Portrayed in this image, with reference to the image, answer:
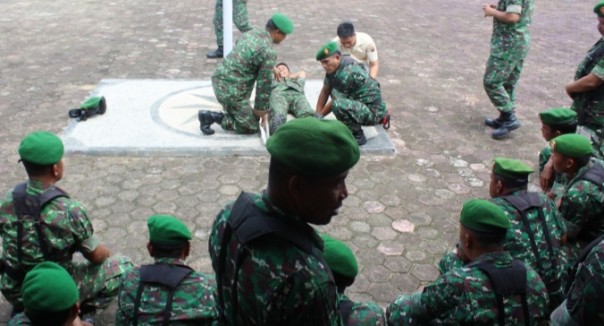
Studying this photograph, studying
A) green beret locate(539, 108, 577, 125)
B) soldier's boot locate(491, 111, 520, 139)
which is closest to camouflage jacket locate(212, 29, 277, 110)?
soldier's boot locate(491, 111, 520, 139)

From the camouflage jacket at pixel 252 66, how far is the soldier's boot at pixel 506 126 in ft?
8.54

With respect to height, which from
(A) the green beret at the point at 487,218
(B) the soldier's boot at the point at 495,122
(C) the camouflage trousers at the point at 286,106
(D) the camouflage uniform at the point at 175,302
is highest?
(A) the green beret at the point at 487,218

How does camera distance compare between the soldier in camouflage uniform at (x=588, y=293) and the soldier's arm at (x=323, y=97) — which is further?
the soldier's arm at (x=323, y=97)

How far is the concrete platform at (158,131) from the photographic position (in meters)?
5.65

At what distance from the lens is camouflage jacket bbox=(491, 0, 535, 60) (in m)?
6.09

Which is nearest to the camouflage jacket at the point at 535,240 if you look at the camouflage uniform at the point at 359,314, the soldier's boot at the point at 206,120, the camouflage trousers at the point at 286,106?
the camouflage uniform at the point at 359,314

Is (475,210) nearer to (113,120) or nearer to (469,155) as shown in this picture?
(469,155)

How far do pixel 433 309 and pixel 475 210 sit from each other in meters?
0.54

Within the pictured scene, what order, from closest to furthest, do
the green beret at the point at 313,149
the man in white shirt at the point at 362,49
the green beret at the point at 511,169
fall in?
1. the green beret at the point at 313,149
2. the green beret at the point at 511,169
3. the man in white shirt at the point at 362,49

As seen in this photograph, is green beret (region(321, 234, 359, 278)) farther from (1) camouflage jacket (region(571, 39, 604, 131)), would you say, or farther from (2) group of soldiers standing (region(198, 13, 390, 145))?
(1) camouflage jacket (region(571, 39, 604, 131))

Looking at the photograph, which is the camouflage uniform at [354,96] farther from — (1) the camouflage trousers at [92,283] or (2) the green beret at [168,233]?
(2) the green beret at [168,233]

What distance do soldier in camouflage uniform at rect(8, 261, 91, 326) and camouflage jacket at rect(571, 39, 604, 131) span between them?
172 inches

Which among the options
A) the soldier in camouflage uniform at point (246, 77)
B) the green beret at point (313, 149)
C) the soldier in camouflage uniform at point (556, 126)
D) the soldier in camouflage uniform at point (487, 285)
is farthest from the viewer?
the soldier in camouflage uniform at point (246, 77)

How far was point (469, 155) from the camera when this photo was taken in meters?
5.86
